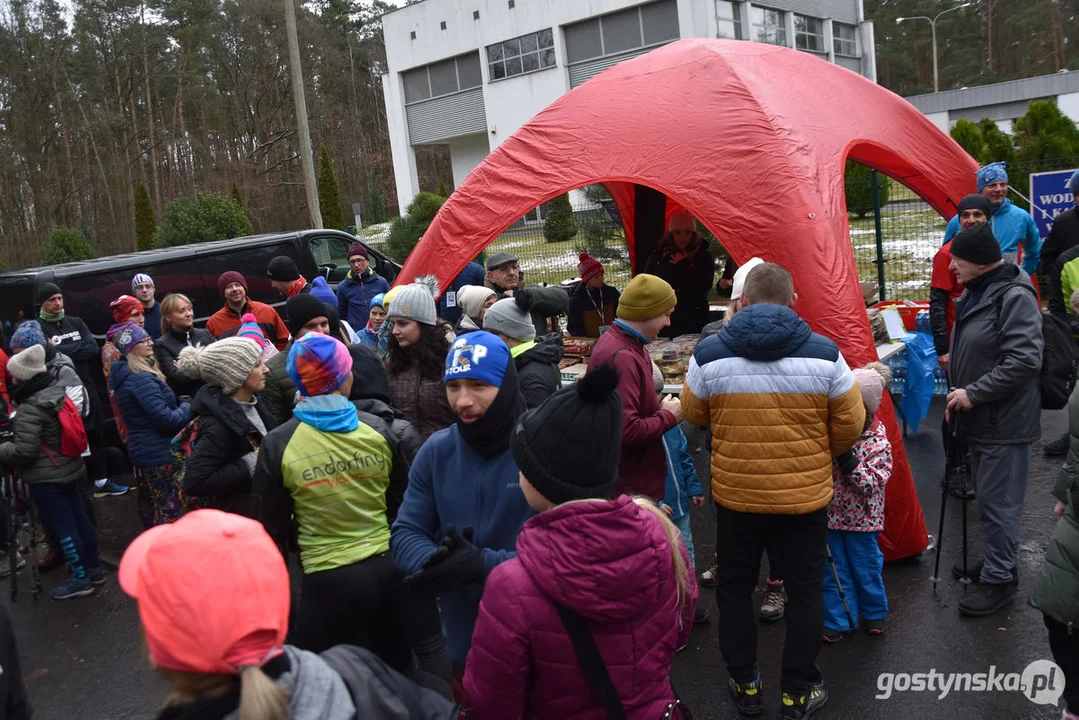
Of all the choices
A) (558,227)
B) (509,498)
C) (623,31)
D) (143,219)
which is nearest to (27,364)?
(509,498)

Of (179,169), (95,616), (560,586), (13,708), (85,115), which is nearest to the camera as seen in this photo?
(560,586)

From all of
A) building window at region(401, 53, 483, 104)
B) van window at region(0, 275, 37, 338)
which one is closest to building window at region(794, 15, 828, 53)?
building window at region(401, 53, 483, 104)

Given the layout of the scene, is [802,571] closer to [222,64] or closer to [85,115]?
A: [85,115]

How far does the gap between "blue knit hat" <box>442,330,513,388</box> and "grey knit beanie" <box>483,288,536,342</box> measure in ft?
3.99

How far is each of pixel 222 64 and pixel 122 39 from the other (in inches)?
205

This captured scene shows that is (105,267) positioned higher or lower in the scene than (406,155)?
lower

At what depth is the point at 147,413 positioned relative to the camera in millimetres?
5312

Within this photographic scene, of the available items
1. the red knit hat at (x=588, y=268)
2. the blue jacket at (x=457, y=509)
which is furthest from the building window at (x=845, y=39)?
the blue jacket at (x=457, y=509)

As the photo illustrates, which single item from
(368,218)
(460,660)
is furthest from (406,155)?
(460,660)

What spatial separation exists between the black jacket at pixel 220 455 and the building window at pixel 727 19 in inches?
1160

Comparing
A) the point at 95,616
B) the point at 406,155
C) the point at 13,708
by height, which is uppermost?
the point at 406,155

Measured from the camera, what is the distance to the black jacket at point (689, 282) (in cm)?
788

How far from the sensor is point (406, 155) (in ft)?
127

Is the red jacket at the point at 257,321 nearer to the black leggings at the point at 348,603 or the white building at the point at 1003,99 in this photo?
the black leggings at the point at 348,603
